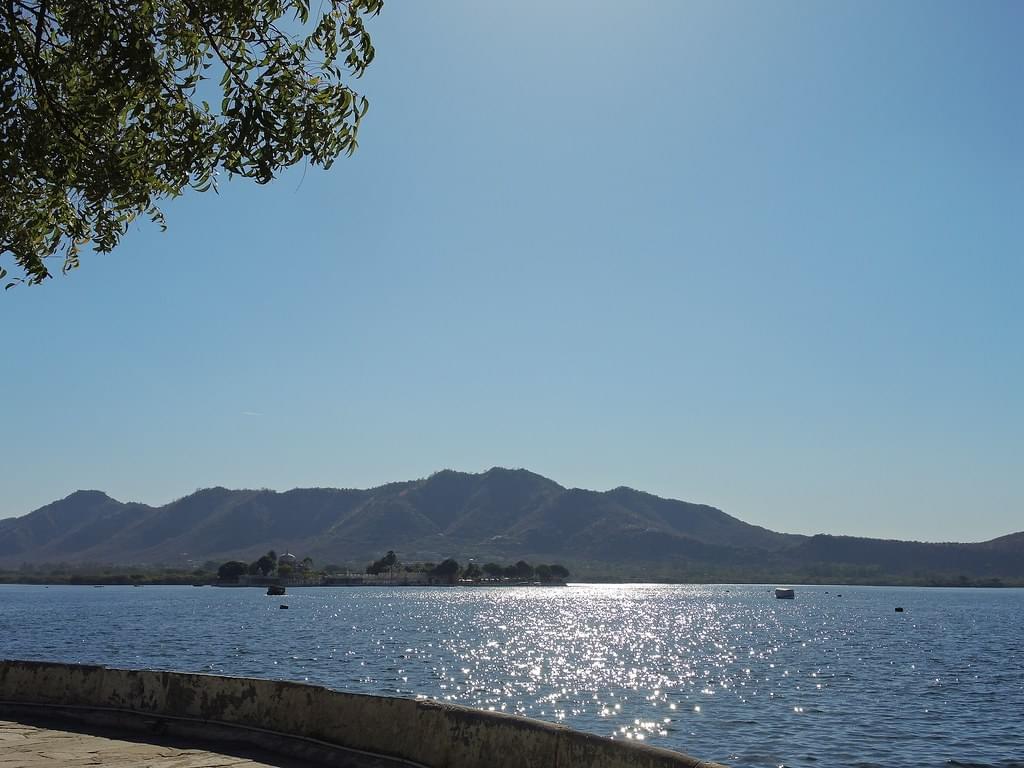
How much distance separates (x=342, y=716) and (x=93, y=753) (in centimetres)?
325

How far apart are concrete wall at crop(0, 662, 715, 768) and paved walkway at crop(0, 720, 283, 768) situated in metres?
1.03

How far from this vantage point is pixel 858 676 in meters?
68.8

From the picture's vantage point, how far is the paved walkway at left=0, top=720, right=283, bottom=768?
1163cm

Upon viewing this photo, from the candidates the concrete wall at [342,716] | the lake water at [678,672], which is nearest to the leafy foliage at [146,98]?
the concrete wall at [342,716]

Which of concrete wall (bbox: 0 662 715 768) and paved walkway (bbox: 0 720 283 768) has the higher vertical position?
concrete wall (bbox: 0 662 715 768)

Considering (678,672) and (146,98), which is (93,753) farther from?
(678,672)

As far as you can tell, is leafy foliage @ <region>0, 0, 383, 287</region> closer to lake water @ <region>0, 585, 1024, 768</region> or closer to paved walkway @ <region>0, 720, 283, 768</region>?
paved walkway @ <region>0, 720, 283, 768</region>

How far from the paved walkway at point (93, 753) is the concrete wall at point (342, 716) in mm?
1030

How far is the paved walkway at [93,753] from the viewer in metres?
11.6

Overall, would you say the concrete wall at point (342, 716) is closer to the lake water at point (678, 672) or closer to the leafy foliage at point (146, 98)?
the leafy foliage at point (146, 98)

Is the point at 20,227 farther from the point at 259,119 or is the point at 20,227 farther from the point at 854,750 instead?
the point at 854,750

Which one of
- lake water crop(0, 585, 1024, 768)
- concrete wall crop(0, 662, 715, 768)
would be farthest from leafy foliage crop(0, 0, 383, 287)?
lake water crop(0, 585, 1024, 768)

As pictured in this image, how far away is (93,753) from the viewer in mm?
12305

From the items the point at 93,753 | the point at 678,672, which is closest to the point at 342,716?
the point at 93,753
